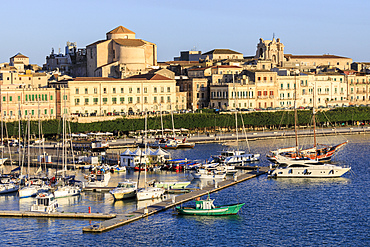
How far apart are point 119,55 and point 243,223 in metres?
71.4

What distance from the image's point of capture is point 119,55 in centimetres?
11062

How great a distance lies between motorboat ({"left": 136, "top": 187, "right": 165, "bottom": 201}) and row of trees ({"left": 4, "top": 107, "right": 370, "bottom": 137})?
34.2 m

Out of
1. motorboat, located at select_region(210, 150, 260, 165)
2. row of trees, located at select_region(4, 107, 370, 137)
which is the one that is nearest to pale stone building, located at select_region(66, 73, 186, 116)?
row of trees, located at select_region(4, 107, 370, 137)

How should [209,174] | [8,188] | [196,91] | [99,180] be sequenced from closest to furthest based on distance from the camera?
1. [8,188]
2. [99,180]
3. [209,174]
4. [196,91]

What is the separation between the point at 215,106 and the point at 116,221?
68.0 metres

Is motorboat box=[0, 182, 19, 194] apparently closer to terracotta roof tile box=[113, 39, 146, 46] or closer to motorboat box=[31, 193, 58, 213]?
motorboat box=[31, 193, 58, 213]

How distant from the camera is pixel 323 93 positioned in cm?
11950

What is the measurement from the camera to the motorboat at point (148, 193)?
47.8 meters

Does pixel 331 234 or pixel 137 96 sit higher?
pixel 137 96

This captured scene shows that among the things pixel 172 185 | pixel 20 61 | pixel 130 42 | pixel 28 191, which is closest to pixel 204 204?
pixel 172 185

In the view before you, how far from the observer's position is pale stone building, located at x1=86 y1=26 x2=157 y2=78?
110m

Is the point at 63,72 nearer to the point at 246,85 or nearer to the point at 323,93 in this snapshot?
the point at 246,85

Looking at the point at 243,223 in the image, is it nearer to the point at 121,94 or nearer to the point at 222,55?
the point at 121,94

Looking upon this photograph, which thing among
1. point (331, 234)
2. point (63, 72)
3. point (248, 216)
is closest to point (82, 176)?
point (248, 216)
